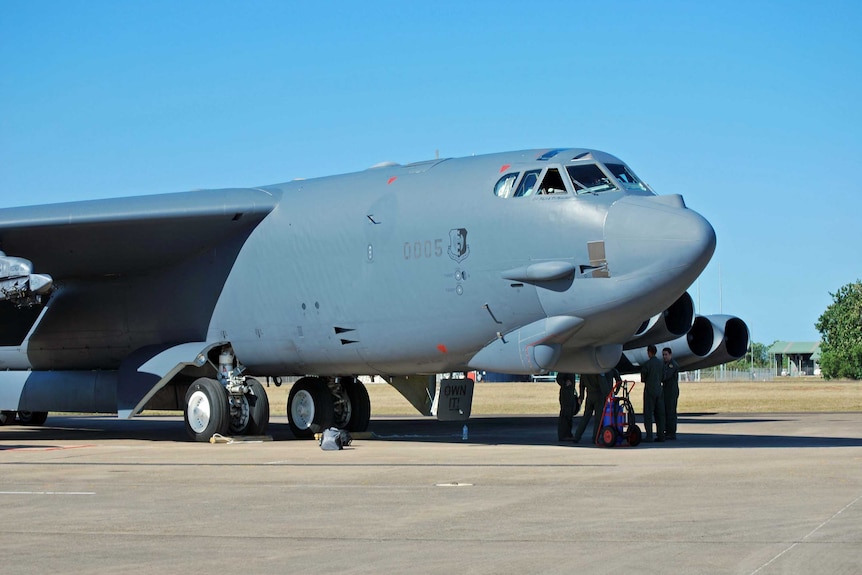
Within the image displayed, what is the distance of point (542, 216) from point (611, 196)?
0.97m

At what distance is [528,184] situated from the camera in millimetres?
16672

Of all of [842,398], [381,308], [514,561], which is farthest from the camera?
[842,398]

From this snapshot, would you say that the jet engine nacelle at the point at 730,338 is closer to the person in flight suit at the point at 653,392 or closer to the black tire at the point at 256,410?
the person in flight suit at the point at 653,392

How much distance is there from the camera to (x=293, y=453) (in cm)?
1673

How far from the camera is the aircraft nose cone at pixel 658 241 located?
15.4 metres

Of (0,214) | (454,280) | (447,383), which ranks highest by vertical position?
(0,214)

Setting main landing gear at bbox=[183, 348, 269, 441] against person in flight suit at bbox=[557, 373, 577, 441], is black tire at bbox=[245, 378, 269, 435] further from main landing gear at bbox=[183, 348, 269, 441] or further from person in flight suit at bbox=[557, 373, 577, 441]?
person in flight suit at bbox=[557, 373, 577, 441]

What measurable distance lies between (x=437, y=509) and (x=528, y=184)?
7.70m

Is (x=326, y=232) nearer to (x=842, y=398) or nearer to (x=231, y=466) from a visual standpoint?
(x=231, y=466)

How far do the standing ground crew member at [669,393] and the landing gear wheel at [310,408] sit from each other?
577 cm

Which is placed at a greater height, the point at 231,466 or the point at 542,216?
the point at 542,216

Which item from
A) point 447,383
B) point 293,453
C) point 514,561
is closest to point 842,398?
point 447,383

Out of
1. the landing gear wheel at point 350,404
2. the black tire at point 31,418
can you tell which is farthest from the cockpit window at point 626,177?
the black tire at point 31,418

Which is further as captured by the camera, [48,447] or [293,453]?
[48,447]
